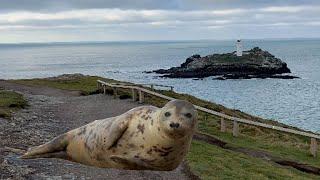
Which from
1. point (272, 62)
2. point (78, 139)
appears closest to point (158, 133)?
point (78, 139)

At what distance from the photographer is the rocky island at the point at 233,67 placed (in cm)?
11338

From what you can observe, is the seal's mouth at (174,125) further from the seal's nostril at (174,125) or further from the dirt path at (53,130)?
the dirt path at (53,130)

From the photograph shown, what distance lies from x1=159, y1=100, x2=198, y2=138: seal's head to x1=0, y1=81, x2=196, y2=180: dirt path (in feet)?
19.0

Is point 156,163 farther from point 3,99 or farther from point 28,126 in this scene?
point 3,99

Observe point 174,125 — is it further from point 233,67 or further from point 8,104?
point 233,67

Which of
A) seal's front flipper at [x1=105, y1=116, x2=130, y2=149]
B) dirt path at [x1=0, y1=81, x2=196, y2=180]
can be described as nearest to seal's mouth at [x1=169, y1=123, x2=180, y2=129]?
seal's front flipper at [x1=105, y1=116, x2=130, y2=149]

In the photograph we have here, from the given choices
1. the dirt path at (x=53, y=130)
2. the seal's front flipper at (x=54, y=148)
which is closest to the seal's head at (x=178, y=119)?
the seal's front flipper at (x=54, y=148)

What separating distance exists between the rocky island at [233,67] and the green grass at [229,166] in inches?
3625

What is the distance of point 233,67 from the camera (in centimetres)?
11694

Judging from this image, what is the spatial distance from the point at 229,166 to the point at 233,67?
102m

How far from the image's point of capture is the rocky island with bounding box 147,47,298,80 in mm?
113375

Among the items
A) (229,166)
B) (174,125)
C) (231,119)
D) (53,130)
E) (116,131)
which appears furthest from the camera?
(231,119)

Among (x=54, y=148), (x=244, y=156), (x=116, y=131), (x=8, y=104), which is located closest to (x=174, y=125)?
(x=116, y=131)

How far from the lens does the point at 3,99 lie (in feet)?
103
